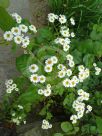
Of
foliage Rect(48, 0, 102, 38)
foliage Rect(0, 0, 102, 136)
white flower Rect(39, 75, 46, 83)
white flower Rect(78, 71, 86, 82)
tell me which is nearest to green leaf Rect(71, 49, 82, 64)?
foliage Rect(0, 0, 102, 136)

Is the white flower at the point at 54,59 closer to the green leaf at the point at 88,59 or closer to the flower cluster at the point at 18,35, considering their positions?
the flower cluster at the point at 18,35

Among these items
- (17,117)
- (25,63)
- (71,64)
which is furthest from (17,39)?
(17,117)

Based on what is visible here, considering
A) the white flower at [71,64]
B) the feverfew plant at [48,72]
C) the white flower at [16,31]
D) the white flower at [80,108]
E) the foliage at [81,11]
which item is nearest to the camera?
the white flower at [16,31]

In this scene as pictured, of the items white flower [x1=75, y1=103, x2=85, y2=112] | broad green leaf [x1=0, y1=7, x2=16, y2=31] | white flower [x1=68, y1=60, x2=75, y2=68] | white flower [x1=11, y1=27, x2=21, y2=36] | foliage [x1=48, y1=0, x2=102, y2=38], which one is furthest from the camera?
foliage [x1=48, y1=0, x2=102, y2=38]

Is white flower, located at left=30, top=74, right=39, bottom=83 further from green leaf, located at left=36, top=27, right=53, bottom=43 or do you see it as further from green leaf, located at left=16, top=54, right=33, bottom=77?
green leaf, located at left=36, top=27, right=53, bottom=43

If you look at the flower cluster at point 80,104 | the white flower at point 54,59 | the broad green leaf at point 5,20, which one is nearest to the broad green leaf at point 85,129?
the flower cluster at point 80,104

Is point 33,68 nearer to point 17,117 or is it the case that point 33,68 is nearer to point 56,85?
point 56,85

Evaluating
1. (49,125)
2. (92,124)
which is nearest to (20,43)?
(49,125)

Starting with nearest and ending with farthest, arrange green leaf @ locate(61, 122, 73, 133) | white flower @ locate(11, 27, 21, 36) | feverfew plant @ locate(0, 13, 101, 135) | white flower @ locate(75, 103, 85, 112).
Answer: white flower @ locate(11, 27, 21, 36)
feverfew plant @ locate(0, 13, 101, 135)
white flower @ locate(75, 103, 85, 112)
green leaf @ locate(61, 122, 73, 133)

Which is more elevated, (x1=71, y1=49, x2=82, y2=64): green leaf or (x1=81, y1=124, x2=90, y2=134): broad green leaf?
A: (x1=71, y1=49, x2=82, y2=64): green leaf
